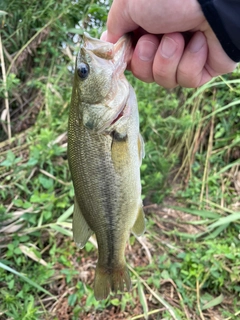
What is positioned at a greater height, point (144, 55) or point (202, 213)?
point (144, 55)

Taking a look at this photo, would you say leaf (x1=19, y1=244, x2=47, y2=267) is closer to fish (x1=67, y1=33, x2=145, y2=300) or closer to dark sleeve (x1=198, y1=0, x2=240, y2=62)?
fish (x1=67, y1=33, x2=145, y2=300)

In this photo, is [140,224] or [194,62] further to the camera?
[140,224]

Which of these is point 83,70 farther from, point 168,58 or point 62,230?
point 62,230

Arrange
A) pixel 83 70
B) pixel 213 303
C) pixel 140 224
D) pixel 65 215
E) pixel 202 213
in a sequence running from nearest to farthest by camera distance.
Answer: pixel 83 70 < pixel 140 224 < pixel 213 303 < pixel 65 215 < pixel 202 213

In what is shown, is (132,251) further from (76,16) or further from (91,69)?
(76,16)

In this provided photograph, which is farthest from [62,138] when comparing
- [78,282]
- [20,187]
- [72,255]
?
[78,282]

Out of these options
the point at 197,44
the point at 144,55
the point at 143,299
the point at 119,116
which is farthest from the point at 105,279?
the point at 197,44

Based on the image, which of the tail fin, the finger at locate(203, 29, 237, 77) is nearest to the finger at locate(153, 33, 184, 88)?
the finger at locate(203, 29, 237, 77)
